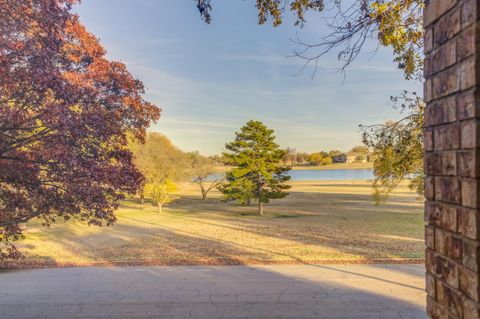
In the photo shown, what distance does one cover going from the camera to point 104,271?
9.32 meters

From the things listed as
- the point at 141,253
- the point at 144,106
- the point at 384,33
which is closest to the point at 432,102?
the point at 384,33

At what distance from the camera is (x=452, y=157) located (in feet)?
3.59

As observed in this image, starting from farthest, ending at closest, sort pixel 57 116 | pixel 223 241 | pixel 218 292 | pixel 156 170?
pixel 156 170 → pixel 223 241 → pixel 218 292 → pixel 57 116

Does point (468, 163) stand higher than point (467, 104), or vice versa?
point (467, 104)

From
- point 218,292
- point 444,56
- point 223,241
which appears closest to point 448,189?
point 444,56

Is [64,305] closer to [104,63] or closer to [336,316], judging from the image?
[104,63]

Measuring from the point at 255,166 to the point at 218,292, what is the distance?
21.7 m

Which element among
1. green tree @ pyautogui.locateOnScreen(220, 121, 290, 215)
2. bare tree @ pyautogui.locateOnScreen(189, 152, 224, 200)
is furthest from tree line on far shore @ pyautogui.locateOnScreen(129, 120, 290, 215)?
bare tree @ pyautogui.locateOnScreen(189, 152, 224, 200)

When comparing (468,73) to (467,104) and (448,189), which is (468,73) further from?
(448,189)

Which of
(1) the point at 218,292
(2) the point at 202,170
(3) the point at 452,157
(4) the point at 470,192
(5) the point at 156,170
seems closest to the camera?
(4) the point at 470,192

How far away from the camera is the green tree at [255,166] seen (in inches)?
1129

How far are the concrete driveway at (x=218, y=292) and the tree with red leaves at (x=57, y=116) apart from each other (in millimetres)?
1665

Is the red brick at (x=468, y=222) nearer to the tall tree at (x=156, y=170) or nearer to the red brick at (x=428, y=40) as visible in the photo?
the red brick at (x=428, y=40)

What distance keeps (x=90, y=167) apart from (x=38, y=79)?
1474 mm
